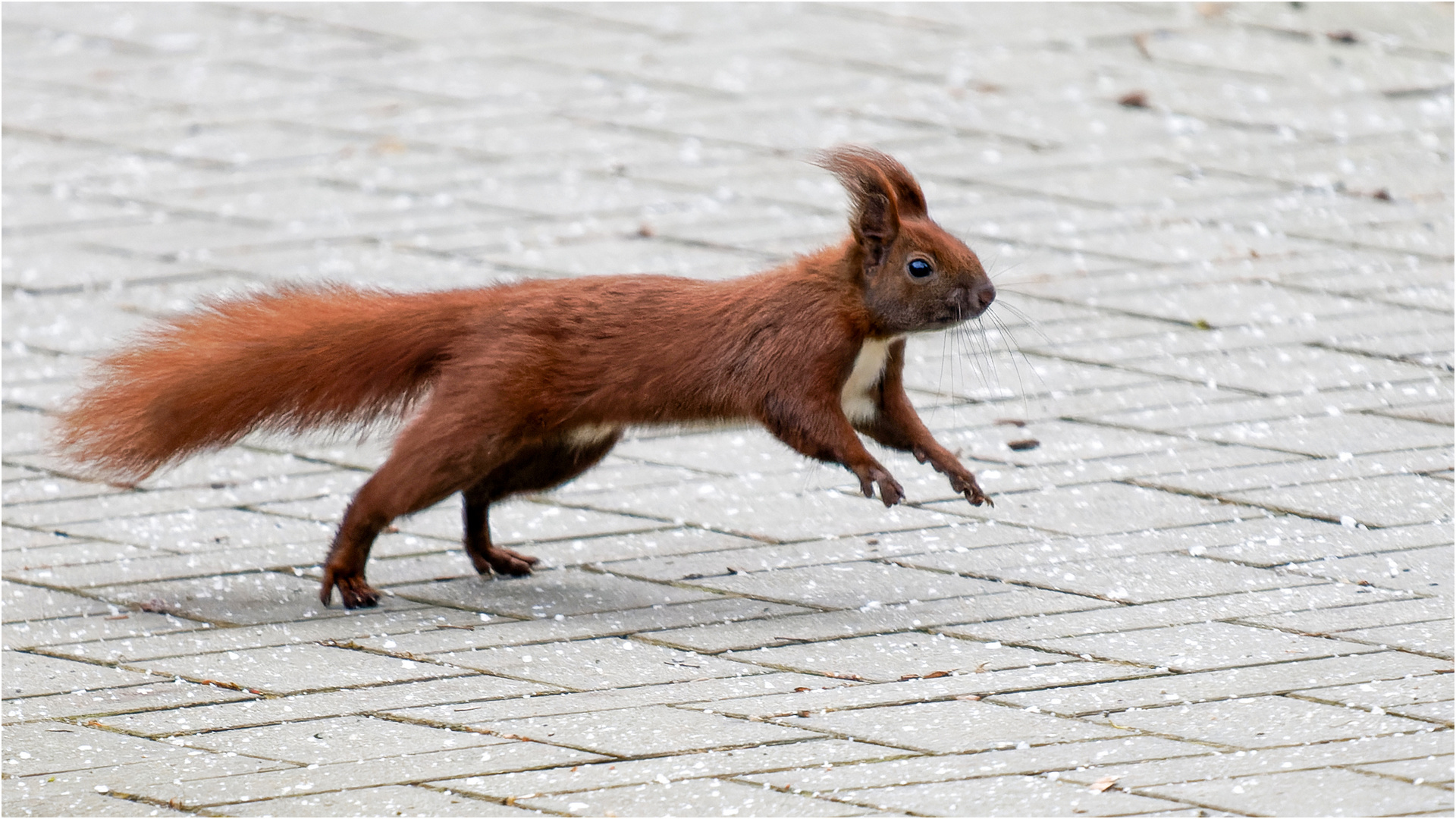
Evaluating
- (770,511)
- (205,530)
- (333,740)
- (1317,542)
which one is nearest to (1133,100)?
(770,511)

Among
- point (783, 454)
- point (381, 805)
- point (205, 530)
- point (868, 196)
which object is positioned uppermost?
point (868, 196)

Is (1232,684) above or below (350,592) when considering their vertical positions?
above

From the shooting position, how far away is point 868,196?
157 inches

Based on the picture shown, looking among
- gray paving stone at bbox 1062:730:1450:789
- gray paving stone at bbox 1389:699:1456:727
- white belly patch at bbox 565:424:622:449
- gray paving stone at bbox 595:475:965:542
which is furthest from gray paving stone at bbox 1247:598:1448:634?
white belly patch at bbox 565:424:622:449

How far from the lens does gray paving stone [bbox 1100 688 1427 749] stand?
3268mm

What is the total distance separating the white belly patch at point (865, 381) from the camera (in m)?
4.10

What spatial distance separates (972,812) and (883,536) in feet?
4.97

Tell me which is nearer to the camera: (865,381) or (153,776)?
(153,776)

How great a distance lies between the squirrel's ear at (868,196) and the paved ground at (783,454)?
797 millimetres

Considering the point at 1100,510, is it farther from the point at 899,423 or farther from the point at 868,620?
the point at 868,620

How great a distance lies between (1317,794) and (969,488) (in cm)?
121

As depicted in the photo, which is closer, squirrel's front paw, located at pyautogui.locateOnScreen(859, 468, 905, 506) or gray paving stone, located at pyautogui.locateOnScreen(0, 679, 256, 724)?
gray paving stone, located at pyautogui.locateOnScreen(0, 679, 256, 724)

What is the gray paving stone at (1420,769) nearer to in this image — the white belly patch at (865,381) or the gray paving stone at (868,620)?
the gray paving stone at (868,620)

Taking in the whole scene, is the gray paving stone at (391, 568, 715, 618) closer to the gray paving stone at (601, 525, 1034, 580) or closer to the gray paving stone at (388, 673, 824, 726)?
the gray paving stone at (601, 525, 1034, 580)
